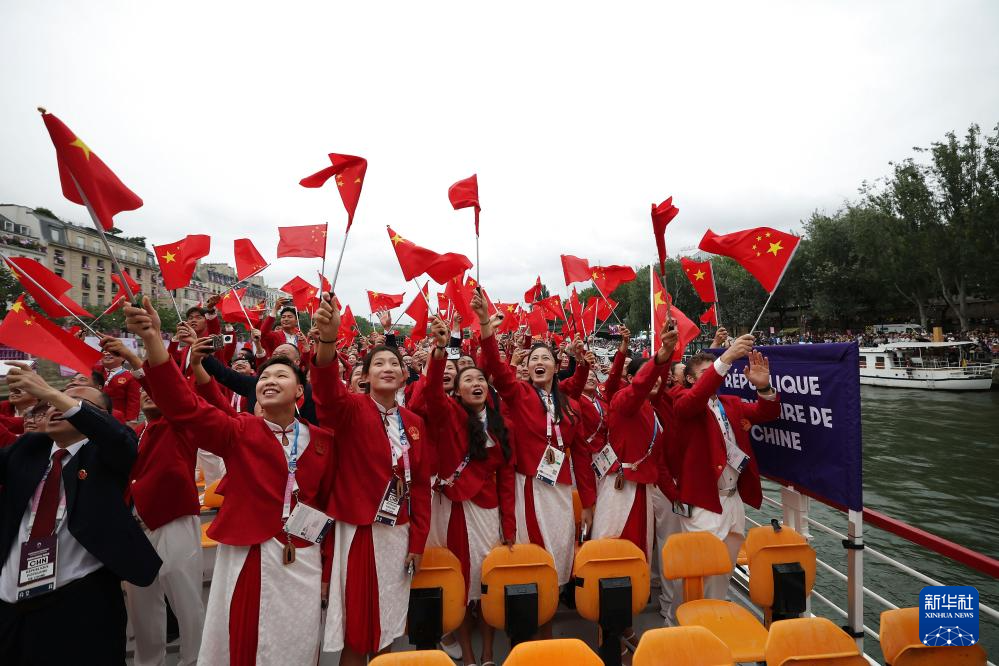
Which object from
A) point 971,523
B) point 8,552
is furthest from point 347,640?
point 971,523

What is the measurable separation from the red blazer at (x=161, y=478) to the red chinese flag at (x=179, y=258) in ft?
11.5

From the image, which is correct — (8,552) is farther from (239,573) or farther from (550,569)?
(550,569)

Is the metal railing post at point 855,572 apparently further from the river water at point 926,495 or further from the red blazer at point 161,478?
the red blazer at point 161,478

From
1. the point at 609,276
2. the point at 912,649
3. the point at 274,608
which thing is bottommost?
the point at 912,649

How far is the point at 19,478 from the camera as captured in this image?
2400 mm

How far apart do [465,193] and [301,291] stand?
7.43 meters

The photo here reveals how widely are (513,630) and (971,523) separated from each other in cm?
1233

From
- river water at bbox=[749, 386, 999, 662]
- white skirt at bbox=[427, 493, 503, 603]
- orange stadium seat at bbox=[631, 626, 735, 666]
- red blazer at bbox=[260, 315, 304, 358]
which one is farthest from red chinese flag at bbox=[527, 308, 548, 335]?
orange stadium seat at bbox=[631, 626, 735, 666]

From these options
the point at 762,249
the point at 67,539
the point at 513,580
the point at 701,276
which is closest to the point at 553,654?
the point at 513,580

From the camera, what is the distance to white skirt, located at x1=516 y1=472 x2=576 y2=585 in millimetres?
3732

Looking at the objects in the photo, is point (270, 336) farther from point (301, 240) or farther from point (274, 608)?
point (274, 608)

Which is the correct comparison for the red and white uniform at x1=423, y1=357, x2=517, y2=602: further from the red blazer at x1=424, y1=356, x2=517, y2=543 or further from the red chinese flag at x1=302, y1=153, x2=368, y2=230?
the red chinese flag at x1=302, y1=153, x2=368, y2=230

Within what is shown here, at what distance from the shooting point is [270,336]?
6.82 metres

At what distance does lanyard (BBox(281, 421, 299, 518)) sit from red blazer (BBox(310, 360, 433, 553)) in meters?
0.21
